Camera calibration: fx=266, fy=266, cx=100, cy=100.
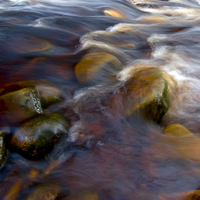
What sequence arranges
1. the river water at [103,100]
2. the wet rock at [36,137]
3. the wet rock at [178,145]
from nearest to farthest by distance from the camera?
the river water at [103,100] → the wet rock at [36,137] → the wet rock at [178,145]

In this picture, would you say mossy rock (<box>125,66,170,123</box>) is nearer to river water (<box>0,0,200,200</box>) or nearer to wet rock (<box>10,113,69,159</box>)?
river water (<box>0,0,200,200</box>)

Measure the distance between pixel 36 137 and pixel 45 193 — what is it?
74 cm

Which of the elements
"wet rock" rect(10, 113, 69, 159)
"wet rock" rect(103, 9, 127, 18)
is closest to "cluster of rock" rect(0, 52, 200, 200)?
"wet rock" rect(10, 113, 69, 159)

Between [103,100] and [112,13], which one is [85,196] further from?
[112,13]

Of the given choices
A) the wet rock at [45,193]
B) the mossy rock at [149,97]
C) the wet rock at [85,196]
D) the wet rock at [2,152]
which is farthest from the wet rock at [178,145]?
the wet rock at [2,152]

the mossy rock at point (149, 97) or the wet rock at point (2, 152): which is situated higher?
the mossy rock at point (149, 97)

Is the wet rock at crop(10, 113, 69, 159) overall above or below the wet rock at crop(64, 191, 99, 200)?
above

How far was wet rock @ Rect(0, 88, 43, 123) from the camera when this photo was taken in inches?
154

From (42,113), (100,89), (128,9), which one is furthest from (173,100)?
(128,9)

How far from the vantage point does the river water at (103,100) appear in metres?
3.29

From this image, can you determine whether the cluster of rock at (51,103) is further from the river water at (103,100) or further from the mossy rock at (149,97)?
the river water at (103,100)

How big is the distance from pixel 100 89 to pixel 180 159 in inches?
83.0

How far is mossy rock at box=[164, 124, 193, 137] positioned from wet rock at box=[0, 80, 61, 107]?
1918 mm

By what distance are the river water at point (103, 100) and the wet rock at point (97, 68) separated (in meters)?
0.16
